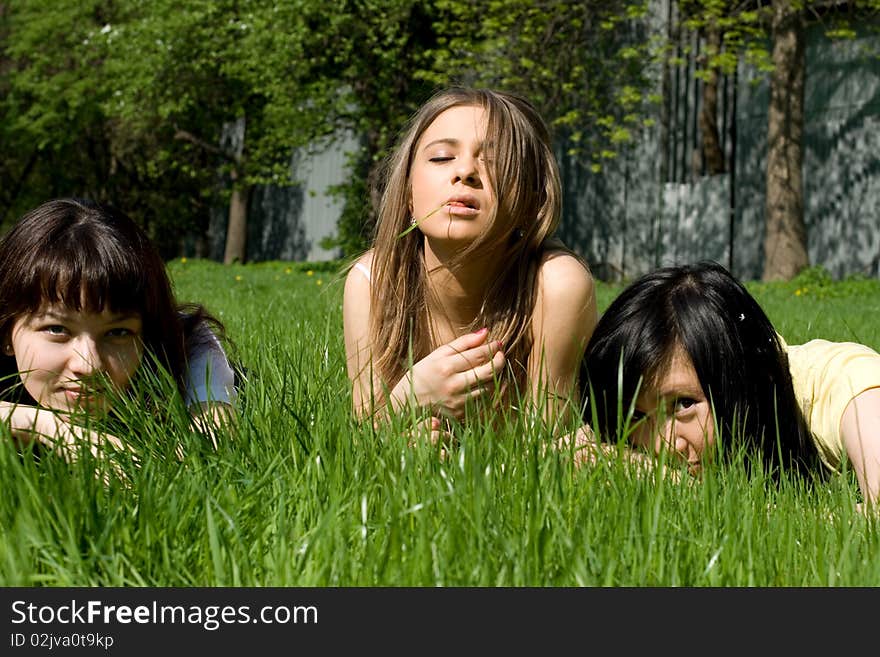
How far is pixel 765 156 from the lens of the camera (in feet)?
47.4

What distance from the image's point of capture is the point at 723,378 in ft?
8.55

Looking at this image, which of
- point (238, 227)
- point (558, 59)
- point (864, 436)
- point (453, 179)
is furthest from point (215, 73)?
point (864, 436)

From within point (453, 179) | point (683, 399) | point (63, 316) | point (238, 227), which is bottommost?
point (683, 399)

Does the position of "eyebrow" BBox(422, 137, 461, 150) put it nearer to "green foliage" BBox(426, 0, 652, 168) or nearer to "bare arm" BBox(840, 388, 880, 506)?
"bare arm" BBox(840, 388, 880, 506)

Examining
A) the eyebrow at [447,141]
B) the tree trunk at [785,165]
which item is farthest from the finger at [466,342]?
the tree trunk at [785,165]

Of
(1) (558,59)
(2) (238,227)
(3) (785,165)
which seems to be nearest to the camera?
(3) (785,165)

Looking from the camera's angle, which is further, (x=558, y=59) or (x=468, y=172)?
(x=558, y=59)

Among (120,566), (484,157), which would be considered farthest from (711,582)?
(484,157)

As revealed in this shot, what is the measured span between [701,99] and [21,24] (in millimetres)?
16713

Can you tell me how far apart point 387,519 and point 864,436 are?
4.65 ft

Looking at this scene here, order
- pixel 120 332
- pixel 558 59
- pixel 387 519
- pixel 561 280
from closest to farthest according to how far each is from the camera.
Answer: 1. pixel 387 519
2. pixel 120 332
3. pixel 561 280
4. pixel 558 59

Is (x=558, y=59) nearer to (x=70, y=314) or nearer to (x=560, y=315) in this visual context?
(x=560, y=315)

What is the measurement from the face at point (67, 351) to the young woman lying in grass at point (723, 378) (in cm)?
117
